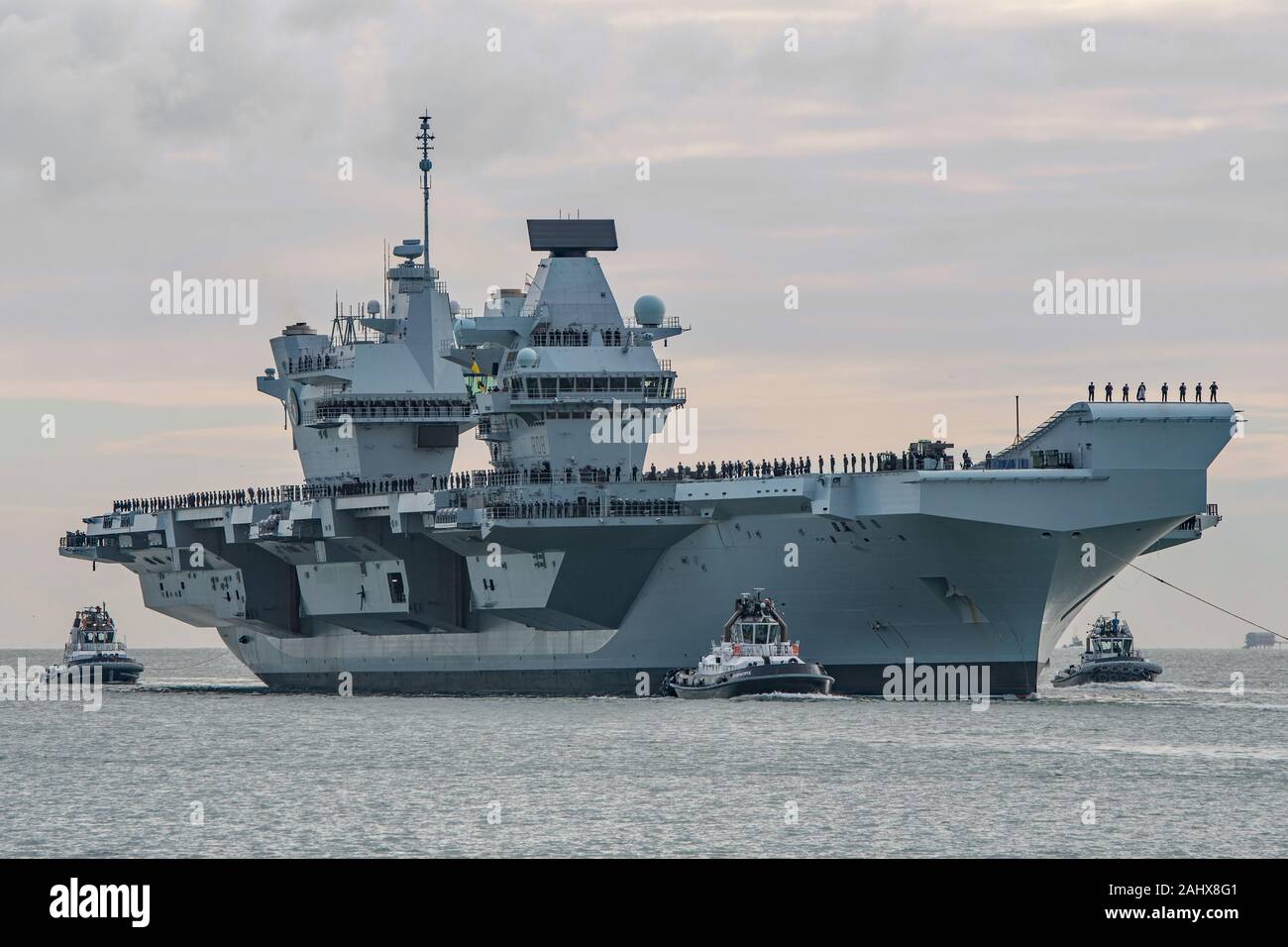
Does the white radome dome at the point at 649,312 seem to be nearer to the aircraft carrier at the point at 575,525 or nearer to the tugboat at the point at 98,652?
the aircraft carrier at the point at 575,525

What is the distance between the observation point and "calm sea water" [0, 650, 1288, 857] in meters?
27.5

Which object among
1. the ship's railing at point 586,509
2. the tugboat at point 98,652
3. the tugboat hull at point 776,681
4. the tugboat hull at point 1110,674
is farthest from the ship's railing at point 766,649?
the tugboat at point 98,652

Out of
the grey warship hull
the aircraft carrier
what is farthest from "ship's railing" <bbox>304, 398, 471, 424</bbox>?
the grey warship hull

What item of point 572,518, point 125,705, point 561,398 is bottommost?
point 125,705

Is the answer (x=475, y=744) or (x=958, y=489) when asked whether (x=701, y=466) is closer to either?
(x=958, y=489)

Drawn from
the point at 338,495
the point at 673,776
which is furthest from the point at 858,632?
the point at 338,495

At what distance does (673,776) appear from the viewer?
34406 mm

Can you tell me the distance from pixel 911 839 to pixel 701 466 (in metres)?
27.5

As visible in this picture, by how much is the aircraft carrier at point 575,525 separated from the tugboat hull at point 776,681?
150cm

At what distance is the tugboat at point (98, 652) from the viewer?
82188 millimetres

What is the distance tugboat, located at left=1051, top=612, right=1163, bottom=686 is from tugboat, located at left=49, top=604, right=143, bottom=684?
3677 cm

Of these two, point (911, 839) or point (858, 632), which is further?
point (858, 632)

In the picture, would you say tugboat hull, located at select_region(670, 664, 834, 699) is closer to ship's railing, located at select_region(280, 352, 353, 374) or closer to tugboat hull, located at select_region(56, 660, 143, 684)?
ship's railing, located at select_region(280, 352, 353, 374)
